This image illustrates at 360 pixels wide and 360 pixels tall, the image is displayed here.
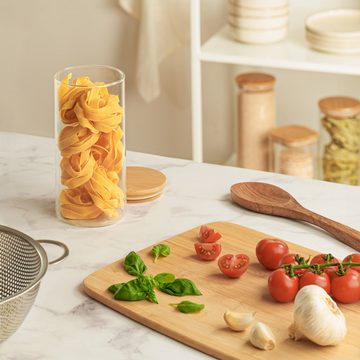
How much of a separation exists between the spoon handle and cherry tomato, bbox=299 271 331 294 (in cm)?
21

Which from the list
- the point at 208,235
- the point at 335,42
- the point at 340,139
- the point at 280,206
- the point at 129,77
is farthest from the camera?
the point at 129,77

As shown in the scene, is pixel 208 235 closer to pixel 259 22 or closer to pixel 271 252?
pixel 271 252

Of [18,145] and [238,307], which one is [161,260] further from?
[18,145]

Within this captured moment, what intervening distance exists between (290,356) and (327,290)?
6.6 inches

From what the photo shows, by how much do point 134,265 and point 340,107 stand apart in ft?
5.34

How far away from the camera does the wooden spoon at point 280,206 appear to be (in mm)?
1489

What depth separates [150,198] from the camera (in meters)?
1.67

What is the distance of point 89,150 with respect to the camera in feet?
4.95

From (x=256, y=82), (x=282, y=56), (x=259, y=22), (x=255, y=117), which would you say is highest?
(x=259, y=22)

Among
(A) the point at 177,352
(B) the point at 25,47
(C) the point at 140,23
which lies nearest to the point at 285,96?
(C) the point at 140,23

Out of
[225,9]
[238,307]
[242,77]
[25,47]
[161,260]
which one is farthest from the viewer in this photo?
[25,47]

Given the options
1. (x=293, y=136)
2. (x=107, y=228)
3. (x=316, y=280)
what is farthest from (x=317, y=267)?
(x=293, y=136)

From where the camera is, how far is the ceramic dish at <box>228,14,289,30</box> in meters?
2.79

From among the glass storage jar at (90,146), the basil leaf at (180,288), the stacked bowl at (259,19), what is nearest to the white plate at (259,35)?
the stacked bowl at (259,19)
